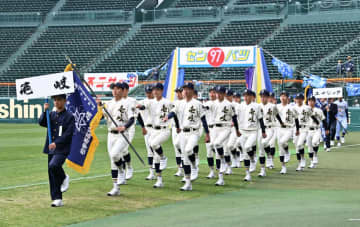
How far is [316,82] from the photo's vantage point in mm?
29453

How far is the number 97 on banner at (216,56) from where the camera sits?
24734 millimetres

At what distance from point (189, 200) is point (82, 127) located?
7.92 ft

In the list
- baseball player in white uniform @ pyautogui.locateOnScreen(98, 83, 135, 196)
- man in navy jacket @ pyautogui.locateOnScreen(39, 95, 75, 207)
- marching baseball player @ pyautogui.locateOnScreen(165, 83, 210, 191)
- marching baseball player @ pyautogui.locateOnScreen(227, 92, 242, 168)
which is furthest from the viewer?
marching baseball player @ pyautogui.locateOnScreen(227, 92, 242, 168)

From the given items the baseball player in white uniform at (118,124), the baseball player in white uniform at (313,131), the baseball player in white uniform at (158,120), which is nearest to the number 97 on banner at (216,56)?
the baseball player in white uniform at (313,131)

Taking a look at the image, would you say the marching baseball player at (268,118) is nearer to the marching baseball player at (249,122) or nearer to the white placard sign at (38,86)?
the marching baseball player at (249,122)

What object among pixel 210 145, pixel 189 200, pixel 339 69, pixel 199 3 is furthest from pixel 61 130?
pixel 199 3

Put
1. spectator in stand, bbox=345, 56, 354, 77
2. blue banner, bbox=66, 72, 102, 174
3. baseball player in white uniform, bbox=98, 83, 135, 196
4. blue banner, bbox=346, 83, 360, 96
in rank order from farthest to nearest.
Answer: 1. spectator in stand, bbox=345, 56, 354, 77
2. blue banner, bbox=346, 83, 360, 96
3. baseball player in white uniform, bbox=98, 83, 135, 196
4. blue banner, bbox=66, 72, 102, 174

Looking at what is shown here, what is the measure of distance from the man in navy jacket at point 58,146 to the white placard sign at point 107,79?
28.0 metres

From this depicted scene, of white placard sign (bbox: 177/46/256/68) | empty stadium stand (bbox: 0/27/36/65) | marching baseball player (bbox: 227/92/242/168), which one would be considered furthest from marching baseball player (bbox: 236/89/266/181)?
empty stadium stand (bbox: 0/27/36/65)

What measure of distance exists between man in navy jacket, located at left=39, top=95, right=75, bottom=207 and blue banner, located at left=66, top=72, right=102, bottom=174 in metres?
0.97

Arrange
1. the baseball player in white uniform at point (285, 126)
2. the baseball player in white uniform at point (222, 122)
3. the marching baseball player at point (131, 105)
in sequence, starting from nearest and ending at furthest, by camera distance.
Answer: the marching baseball player at point (131, 105), the baseball player in white uniform at point (222, 122), the baseball player in white uniform at point (285, 126)

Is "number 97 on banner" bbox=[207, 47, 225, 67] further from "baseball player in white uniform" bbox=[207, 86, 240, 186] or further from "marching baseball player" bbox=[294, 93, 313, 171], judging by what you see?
"baseball player in white uniform" bbox=[207, 86, 240, 186]

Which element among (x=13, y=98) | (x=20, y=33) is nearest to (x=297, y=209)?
(x=13, y=98)

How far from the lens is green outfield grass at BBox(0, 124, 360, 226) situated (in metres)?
8.62
